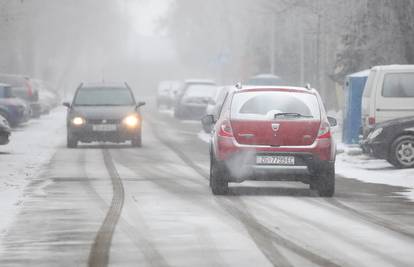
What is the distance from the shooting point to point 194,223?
44.1 feet

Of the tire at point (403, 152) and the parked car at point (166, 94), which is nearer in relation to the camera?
the tire at point (403, 152)

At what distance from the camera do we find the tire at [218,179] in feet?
55.5

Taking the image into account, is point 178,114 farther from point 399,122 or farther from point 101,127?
point 399,122

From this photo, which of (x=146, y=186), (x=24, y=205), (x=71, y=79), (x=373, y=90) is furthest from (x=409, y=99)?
(x=71, y=79)

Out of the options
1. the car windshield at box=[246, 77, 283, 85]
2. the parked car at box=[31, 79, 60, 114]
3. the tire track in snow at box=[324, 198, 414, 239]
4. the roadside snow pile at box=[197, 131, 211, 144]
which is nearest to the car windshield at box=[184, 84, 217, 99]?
the car windshield at box=[246, 77, 283, 85]

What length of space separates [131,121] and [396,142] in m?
8.76

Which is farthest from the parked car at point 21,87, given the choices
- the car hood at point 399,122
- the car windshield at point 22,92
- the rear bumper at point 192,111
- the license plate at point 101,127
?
the car hood at point 399,122

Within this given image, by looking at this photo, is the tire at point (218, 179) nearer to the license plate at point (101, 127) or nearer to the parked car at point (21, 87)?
the license plate at point (101, 127)

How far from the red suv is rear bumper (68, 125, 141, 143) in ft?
41.6

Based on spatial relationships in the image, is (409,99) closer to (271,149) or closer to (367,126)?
(367,126)

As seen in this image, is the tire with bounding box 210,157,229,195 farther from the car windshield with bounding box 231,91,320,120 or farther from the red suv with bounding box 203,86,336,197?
the car windshield with bounding box 231,91,320,120

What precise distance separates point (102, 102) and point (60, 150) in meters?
2.08

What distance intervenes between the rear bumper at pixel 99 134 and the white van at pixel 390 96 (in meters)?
7.31

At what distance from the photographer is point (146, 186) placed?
61.4 feet
